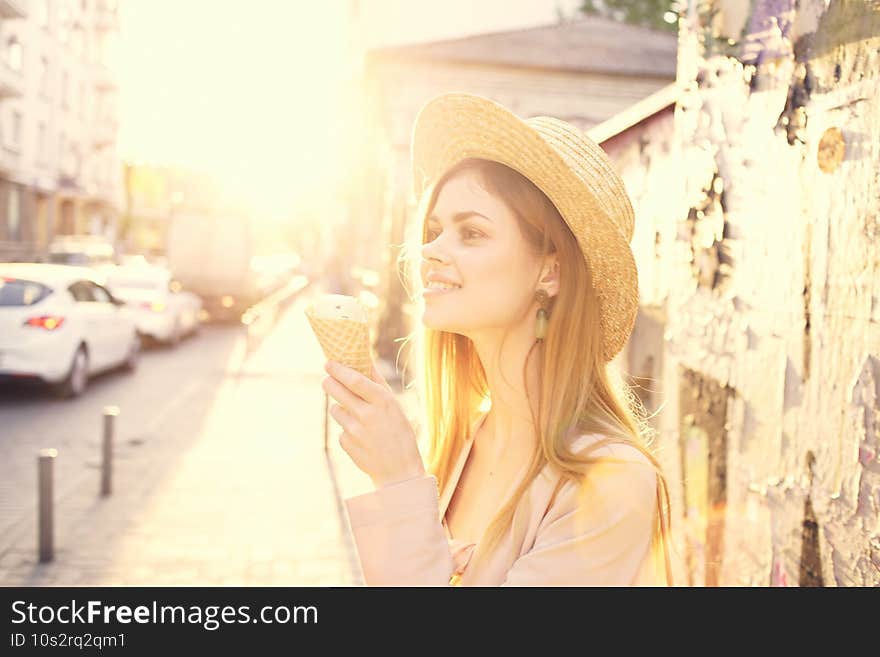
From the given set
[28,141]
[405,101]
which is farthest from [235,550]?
[405,101]

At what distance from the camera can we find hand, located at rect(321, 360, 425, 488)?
1519 millimetres

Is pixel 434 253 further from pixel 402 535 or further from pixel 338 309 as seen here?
pixel 402 535

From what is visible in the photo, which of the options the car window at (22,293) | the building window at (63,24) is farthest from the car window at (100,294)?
the building window at (63,24)

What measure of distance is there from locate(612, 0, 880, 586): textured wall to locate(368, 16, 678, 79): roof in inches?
559

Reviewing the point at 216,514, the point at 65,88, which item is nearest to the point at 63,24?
the point at 65,88

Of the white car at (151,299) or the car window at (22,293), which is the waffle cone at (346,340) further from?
the white car at (151,299)

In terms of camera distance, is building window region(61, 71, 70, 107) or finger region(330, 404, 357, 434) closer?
finger region(330, 404, 357, 434)

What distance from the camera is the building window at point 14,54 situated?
3543mm

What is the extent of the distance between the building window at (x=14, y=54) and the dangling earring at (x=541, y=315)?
286 cm

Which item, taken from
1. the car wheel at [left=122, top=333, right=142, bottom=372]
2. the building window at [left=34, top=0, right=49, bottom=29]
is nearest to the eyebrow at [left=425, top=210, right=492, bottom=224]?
the building window at [left=34, top=0, right=49, bottom=29]

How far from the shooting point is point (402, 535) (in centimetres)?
148

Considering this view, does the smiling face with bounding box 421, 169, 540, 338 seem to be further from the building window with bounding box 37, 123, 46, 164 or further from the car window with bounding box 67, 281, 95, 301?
the car window with bounding box 67, 281, 95, 301

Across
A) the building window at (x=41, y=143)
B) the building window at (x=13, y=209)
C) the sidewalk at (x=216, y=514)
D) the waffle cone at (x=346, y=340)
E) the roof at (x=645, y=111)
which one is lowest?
the sidewalk at (x=216, y=514)
